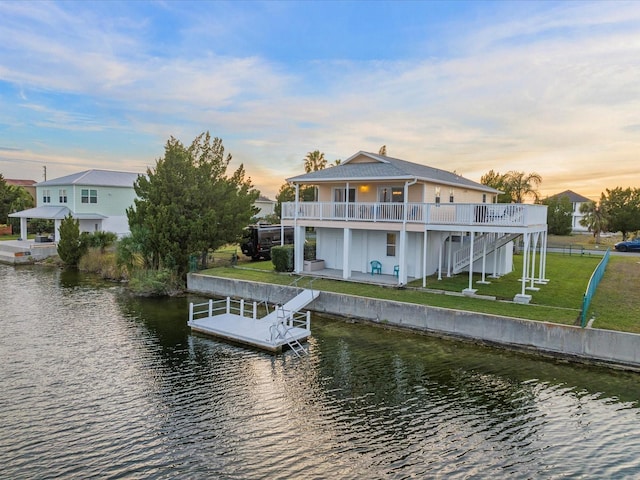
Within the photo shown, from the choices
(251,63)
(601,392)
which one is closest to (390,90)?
(251,63)

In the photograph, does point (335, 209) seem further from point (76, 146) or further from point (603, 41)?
point (76, 146)

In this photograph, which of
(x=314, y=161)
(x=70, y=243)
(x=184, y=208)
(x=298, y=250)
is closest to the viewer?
(x=298, y=250)

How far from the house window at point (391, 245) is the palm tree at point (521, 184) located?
29.4 meters

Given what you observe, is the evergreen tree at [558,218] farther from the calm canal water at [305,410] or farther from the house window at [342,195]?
the calm canal water at [305,410]

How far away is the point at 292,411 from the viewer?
11406 mm

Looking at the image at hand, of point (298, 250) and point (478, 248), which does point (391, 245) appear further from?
point (298, 250)

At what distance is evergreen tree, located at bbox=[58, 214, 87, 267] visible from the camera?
35.1m

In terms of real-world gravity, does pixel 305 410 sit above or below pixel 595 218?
below

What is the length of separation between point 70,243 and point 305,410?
31345 mm

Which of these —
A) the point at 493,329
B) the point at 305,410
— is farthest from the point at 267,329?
the point at 493,329

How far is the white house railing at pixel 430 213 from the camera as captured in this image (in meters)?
20.2

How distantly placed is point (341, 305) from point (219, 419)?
10515 millimetres

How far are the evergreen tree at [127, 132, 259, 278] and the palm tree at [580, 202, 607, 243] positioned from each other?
4756 cm

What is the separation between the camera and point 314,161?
5675 cm
